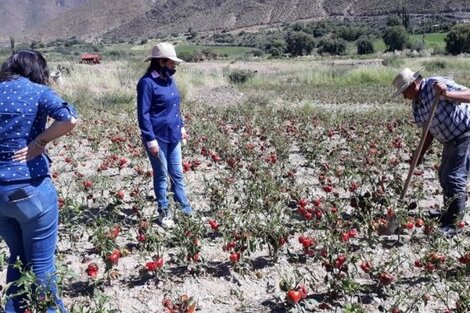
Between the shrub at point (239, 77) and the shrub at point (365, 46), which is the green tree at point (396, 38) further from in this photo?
the shrub at point (239, 77)

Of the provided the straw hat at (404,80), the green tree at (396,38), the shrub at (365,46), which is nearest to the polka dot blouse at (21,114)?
the straw hat at (404,80)

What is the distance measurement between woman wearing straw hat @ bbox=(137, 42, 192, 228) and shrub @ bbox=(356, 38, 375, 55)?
144 ft

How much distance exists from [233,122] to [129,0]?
15763 centimetres

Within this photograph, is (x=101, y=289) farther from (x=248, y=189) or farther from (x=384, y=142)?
(x=384, y=142)

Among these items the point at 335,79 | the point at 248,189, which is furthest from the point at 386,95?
the point at 248,189

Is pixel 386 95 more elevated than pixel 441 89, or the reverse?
pixel 441 89

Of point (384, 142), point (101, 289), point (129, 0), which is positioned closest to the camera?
point (101, 289)

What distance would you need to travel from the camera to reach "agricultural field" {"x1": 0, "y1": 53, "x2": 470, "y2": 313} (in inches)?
138

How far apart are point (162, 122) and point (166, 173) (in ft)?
1.51

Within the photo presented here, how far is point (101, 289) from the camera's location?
3.70 metres

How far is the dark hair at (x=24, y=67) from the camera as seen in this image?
112 inches

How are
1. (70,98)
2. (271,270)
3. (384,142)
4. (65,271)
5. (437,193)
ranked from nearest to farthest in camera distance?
(65,271)
(271,270)
(437,193)
(384,142)
(70,98)

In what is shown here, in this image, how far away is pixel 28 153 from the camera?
2.82m

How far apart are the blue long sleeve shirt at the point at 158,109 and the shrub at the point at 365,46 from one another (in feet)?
144
